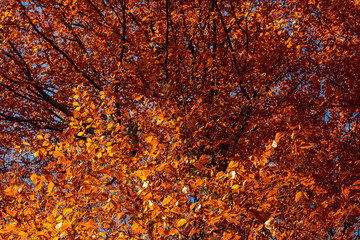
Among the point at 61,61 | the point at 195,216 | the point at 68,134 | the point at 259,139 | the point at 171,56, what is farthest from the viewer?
the point at 61,61

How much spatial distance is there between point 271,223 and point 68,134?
98.7 inches

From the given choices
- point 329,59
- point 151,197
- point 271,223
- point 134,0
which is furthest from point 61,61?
point 329,59

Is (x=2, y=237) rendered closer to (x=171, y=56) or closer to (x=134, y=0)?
(x=171, y=56)

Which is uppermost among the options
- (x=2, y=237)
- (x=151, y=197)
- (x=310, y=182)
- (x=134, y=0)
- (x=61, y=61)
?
(x=134, y=0)

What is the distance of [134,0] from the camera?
9008mm

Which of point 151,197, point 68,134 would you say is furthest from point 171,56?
point 151,197

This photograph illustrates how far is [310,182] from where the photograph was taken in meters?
2.81

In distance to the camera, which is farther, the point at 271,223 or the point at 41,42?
the point at 41,42

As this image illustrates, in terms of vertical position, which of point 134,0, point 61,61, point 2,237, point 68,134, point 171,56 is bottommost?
point 2,237

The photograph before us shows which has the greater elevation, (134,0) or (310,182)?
(134,0)

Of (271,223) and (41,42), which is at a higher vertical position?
(41,42)

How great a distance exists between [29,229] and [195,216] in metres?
2.02

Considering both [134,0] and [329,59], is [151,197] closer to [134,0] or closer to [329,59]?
[134,0]

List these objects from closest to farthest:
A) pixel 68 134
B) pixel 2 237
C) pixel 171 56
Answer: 1. pixel 68 134
2. pixel 2 237
3. pixel 171 56
